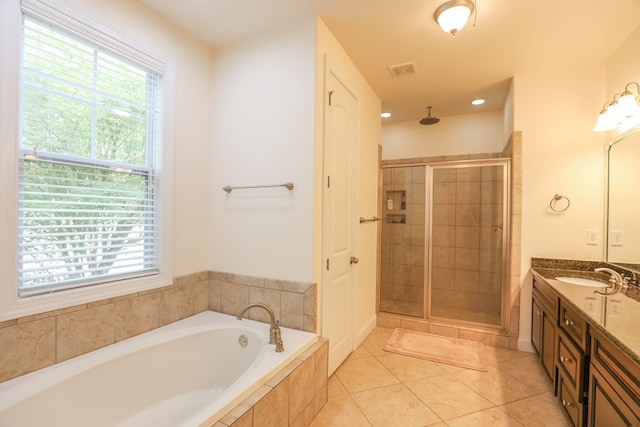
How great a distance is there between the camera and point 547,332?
221cm

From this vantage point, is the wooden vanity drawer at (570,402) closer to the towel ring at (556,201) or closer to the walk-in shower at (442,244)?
the walk-in shower at (442,244)

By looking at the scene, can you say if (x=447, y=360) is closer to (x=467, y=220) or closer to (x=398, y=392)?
(x=398, y=392)

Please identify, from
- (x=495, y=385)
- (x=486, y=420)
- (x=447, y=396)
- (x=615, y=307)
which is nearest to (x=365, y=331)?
(x=447, y=396)

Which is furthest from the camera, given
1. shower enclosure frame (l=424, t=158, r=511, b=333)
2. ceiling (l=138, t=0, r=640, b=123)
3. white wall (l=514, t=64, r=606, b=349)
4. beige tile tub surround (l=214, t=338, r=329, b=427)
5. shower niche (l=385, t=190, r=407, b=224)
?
shower niche (l=385, t=190, r=407, b=224)

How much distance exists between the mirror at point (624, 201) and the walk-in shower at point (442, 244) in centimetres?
89

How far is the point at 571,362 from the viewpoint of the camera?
5.57ft

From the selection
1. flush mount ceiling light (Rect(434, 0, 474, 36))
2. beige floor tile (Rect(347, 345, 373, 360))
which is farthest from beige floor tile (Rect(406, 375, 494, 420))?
flush mount ceiling light (Rect(434, 0, 474, 36))

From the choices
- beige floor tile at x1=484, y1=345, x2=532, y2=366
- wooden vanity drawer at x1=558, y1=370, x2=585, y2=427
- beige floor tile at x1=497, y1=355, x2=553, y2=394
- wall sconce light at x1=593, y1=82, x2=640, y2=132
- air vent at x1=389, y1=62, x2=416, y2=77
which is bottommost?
beige floor tile at x1=484, y1=345, x2=532, y2=366

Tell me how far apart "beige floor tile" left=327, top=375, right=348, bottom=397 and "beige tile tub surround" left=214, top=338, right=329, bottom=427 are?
6.0 inches

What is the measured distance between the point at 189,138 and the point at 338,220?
4.34 ft

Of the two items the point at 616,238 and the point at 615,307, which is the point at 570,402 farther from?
the point at 616,238

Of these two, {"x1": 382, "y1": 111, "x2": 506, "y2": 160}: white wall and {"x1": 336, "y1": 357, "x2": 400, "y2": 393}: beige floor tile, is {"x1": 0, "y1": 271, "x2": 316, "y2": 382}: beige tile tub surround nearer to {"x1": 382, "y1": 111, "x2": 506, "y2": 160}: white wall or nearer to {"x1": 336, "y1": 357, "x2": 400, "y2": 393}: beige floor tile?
{"x1": 336, "y1": 357, "x2": 400, "y2": 393}: beige floor tile

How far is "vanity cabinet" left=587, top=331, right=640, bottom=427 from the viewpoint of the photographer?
1080mm

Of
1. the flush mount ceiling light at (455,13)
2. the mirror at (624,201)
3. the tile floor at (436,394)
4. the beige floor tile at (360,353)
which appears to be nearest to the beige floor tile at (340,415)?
the tile floor at (436,394)
